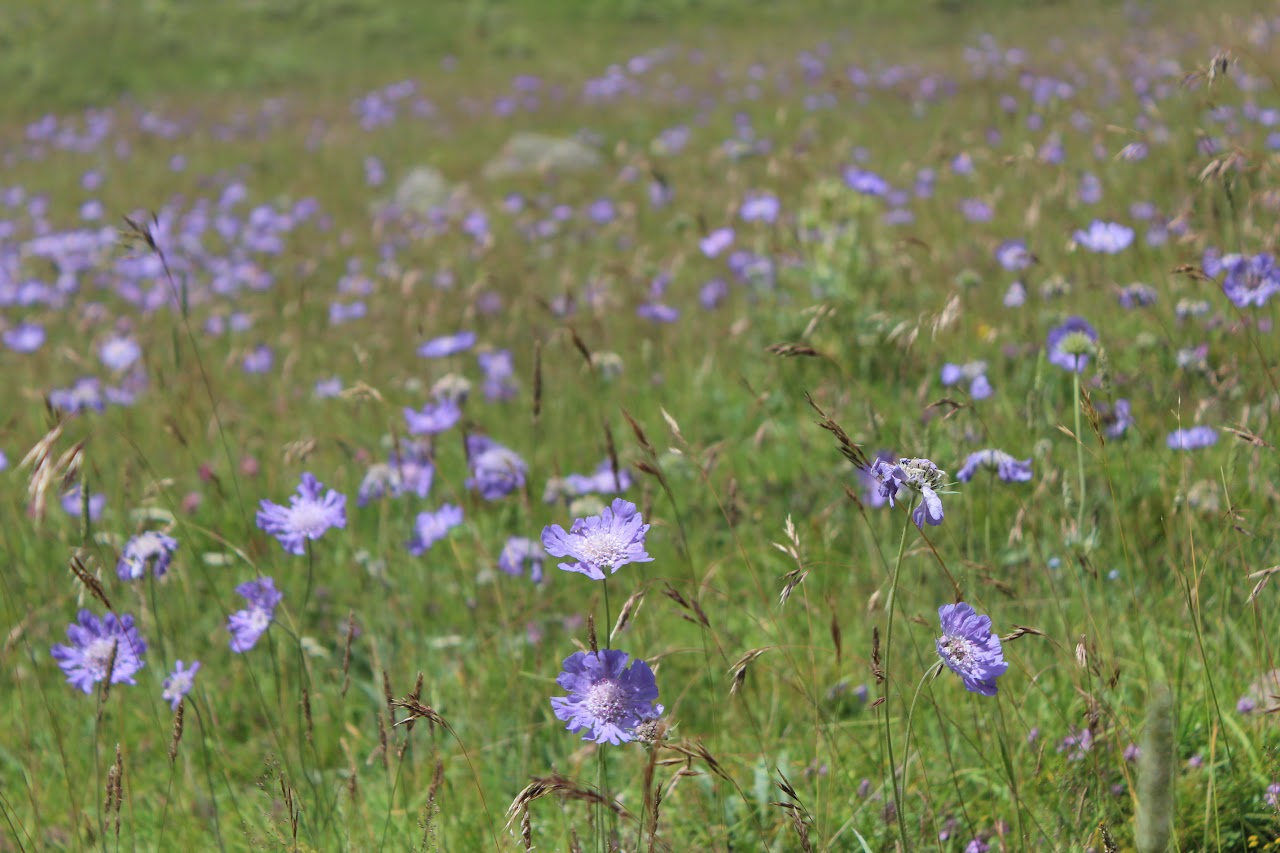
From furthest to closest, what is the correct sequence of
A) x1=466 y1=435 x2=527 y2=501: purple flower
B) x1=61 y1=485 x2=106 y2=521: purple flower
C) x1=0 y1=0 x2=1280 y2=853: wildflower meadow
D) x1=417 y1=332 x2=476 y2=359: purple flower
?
x1=417 y1=332 x2=476 y2=359: purple flower, x1=61 y1=485 x2=106 y2=521: purple flower, x1=466 y1=435 x2=527 y2=501: purple flower, x1=0 y1=0 x2=1280 y2=853: wildflower meadow

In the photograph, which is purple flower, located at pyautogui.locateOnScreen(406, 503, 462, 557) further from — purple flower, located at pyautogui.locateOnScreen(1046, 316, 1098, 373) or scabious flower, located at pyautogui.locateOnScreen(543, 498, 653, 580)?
purple flower, located at pyautogui.locateOnScreen(1046, 316, 1098, 373)

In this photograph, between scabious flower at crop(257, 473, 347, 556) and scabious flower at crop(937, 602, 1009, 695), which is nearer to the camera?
scabious flower at crop(937, 602, 1009, 695)

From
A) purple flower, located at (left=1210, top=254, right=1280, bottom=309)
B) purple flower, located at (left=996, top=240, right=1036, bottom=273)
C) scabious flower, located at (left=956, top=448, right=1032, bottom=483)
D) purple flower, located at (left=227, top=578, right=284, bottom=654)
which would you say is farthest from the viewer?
purple flower, located at (left=996, top=240, right=1036, bottom=273)

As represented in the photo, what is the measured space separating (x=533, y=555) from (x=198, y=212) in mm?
7032

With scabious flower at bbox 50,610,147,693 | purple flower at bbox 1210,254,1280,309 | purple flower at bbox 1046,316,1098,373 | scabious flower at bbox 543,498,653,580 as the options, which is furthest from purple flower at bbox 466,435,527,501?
purple flower at bbox 1210,254,1280,309

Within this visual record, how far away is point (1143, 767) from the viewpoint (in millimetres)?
814

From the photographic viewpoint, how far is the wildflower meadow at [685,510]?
5.13 ft

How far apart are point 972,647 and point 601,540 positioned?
0.49m

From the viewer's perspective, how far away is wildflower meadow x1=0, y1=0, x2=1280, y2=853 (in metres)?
1.56

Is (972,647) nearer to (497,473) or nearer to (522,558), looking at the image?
(522,558)

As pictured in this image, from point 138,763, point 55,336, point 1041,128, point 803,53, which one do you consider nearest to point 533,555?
point 138,763

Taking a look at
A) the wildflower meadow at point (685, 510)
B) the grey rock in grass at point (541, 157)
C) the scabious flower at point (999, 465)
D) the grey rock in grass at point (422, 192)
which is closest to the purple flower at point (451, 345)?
the wildflower meadow at point (685, 510)

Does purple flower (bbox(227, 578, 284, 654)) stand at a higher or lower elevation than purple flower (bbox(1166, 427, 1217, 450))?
lower

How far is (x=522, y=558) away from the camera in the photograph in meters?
2.49
